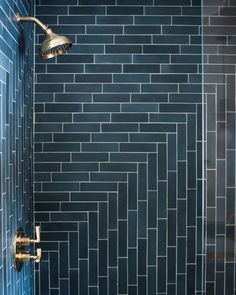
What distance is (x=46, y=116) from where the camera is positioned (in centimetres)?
287

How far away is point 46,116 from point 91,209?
2.15ft

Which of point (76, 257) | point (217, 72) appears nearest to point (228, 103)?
point (217, 72)

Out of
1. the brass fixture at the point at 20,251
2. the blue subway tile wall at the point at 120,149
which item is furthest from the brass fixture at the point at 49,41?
the brass fixture at the point at 20,251

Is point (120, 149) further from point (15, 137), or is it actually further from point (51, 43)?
point (51, 43)

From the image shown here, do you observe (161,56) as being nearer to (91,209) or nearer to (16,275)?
(91,209)

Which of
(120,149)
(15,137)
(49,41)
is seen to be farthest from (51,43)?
(120,149)

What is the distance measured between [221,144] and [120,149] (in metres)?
1.05

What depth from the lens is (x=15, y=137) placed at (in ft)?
7.45

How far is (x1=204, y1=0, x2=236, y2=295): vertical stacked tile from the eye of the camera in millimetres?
1896

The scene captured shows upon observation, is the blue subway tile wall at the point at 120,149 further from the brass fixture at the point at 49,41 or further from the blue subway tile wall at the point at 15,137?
the brass fixture at the point at 49,41

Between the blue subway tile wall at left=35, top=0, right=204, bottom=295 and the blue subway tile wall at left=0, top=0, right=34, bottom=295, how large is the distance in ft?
0.53

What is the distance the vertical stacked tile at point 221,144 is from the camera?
74.7 inches

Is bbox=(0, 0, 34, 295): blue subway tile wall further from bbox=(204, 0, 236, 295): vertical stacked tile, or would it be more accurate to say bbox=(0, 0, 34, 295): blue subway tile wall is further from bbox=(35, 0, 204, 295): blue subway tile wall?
bbox=(204, 0, 236, 295): vertical stacked tile

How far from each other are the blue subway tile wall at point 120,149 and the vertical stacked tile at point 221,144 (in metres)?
0.87
